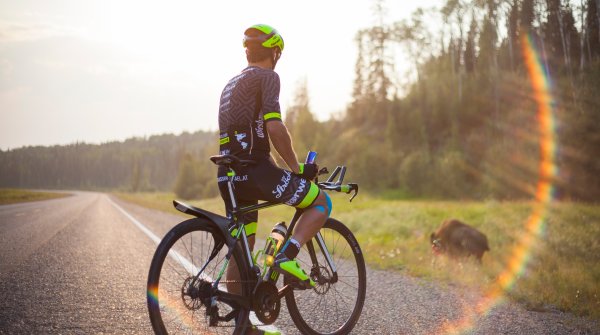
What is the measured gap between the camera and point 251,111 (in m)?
3.19

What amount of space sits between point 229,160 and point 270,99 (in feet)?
1.85

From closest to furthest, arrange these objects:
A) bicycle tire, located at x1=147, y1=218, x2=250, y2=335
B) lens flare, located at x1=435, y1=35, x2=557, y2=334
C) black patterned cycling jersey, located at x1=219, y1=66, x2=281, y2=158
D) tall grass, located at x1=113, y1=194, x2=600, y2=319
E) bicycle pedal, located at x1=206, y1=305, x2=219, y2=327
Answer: bicycle tire, located at x1=147, y1=218, x2=250, y2=335 → bicycle pedal, located at x1=206, y1=305, x2=219, y2=327 → black patterned cycling jersey, located at x1=219, y1=66, x2=281, y2=158 → lens flare, located at x1=435, y1=35, x2=557, y2=334 → tall grass, located at x1=113, y1=194, x2=600, y2=319

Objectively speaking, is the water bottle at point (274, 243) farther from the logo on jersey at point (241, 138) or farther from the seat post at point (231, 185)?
the logo on jersey at point (241, 138)

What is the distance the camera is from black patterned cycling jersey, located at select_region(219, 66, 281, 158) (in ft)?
10.3

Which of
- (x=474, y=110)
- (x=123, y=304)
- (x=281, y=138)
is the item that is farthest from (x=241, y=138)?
(x=474, y=110)

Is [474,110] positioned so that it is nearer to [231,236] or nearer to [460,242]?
[460,242]

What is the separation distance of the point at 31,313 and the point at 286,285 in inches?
108

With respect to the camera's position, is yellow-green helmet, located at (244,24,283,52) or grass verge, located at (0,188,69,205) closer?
yellow-green helmet, located at (244,24,283,52)

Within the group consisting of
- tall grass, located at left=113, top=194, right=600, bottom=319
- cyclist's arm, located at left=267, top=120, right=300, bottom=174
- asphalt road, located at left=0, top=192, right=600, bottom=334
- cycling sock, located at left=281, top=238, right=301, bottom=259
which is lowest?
Result: tall grass, located at left=113, top=194, right=600, bottom=319

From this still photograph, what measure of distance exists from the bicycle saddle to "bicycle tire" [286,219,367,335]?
1.14 meters

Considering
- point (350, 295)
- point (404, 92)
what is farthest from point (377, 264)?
point (404, 92)

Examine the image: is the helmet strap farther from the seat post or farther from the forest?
the forest

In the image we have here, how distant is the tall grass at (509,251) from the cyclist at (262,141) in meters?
3.49

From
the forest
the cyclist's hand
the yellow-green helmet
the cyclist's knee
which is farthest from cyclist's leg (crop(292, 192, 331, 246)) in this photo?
the forest
